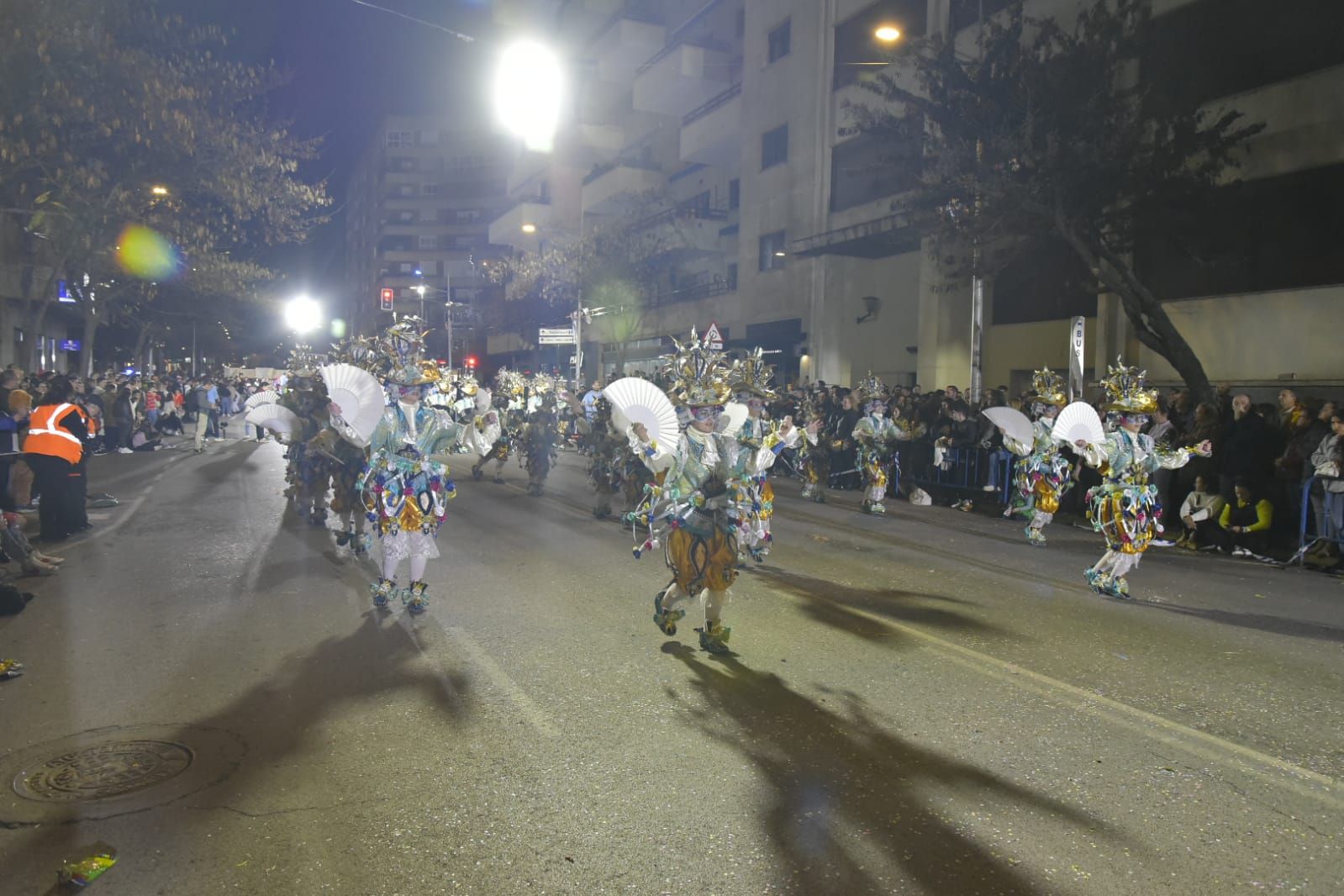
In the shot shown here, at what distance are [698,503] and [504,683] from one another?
1850mm

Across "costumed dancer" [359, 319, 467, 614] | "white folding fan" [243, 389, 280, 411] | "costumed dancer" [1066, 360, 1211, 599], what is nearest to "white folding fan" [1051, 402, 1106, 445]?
"costumed dancer" [1066, 360, 1211, 599]

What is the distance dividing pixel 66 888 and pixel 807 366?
27.1 metres

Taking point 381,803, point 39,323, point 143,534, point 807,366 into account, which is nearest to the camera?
point 381,803

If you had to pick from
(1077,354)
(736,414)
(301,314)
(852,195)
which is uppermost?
(852,195)

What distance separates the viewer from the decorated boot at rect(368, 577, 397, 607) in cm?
798

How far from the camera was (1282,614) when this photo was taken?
8320mm

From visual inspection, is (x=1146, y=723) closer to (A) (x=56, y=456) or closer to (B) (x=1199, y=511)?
(B) (x=1199, y=511)

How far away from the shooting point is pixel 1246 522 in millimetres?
11539

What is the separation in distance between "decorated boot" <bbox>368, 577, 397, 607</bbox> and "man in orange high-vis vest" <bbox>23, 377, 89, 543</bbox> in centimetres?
545

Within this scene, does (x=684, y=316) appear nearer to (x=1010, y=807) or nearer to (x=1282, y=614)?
(x=1282, y=614)

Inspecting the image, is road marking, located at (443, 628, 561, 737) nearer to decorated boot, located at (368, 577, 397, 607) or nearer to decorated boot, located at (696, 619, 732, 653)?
decorated boot, located at (368, 577, 397, 607)

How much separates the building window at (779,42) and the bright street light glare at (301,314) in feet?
78.7

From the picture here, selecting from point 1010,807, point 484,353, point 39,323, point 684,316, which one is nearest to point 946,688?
point 1010,807

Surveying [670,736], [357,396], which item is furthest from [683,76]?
[670,736]
